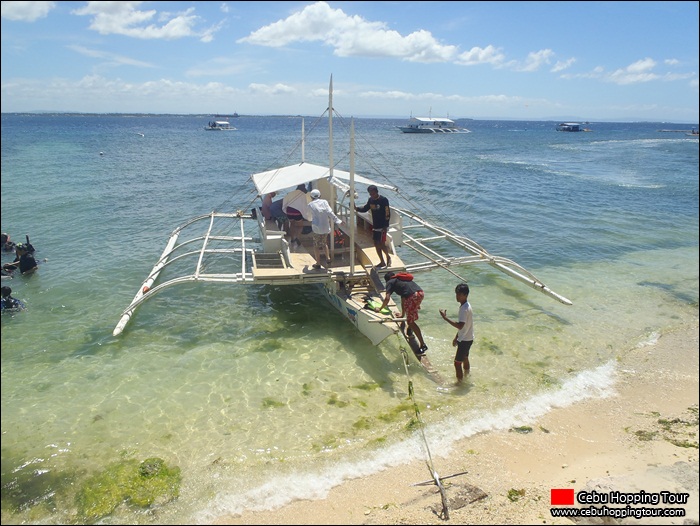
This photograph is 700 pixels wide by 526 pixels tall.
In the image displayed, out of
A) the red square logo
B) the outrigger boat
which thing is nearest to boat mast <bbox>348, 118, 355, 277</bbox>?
the outrigger boat

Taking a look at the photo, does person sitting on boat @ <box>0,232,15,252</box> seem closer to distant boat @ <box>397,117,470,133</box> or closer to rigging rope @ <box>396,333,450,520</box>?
rigging rope @ <box>396,333,450,520</box>

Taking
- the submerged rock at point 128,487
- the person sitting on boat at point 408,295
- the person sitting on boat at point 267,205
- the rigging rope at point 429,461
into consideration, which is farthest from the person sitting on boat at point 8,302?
the rigging rope at point 429,461

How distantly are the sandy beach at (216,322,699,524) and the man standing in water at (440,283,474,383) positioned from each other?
170cm

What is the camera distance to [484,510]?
6.03 metres

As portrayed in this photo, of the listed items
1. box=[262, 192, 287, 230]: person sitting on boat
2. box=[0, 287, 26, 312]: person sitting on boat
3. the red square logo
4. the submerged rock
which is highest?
box=[262, 192, 287, 230]: person sitting on boat

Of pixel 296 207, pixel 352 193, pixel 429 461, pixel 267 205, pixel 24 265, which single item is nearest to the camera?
pixel 429 461

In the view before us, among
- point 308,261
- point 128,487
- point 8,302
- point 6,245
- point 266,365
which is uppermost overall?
point 308,261

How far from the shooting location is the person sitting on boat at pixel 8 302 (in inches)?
496

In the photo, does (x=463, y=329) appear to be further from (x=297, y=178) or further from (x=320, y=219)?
(x=297, y=178)

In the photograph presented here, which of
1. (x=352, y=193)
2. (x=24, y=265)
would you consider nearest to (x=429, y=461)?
(x=352, y=193)

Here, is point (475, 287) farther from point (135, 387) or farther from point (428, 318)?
point (135, 387)

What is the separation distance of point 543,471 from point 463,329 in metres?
2.83

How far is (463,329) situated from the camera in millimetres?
8875

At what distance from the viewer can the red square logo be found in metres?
6.06
